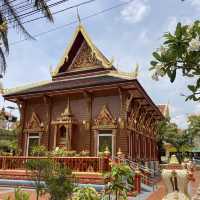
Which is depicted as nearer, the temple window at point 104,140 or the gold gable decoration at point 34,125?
the temple window at point 104,140

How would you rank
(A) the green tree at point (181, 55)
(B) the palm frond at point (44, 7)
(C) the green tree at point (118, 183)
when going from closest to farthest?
(A) the green tree at point (181, 55)
(C) the green tree at point (118, 183)
(B) the palm frond at point (44, 7)

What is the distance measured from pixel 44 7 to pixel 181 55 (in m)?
6.67

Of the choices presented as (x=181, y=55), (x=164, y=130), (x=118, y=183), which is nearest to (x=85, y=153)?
(x=118, y=183)

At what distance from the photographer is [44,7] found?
27.2ft

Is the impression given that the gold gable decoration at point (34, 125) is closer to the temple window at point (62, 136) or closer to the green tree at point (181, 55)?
the temple window at point (62, 136)

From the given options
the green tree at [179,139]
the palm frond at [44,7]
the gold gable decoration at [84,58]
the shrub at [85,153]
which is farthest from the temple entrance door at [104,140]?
the green tree at [179,139]

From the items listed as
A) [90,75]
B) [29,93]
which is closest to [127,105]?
[90,75]

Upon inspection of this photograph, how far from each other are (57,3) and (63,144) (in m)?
9.33

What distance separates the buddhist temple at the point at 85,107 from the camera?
1416 cm

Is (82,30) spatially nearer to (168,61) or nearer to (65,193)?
(65,193)

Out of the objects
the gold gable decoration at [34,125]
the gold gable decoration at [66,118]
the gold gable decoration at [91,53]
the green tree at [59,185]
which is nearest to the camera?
the green tree at [59,185]

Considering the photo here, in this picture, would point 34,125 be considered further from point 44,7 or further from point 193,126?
point 193,126

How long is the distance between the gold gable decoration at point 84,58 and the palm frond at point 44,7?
859 cm

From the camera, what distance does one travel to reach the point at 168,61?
8.46ft
